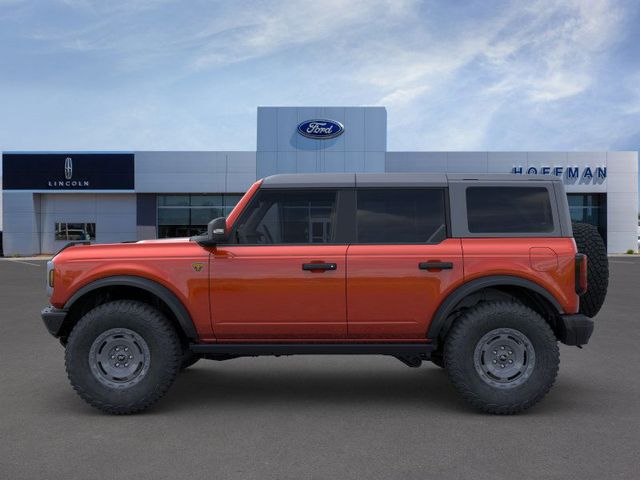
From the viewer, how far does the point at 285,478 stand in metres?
3.56

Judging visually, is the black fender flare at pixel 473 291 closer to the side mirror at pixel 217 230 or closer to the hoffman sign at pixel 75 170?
the side mirror at pixel 217 230

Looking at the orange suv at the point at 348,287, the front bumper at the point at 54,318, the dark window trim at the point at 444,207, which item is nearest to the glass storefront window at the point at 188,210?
the front bumper at the point at 54,318

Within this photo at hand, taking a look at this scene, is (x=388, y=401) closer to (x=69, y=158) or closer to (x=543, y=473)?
(x=543, y=473)

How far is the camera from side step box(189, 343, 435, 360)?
4.95 meters

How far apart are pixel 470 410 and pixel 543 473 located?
1384 millimetres

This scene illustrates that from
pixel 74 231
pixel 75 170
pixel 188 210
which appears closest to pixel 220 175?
pixel 188 210

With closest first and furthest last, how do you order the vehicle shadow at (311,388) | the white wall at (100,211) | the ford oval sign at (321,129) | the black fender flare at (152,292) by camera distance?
1. the black fender flare at (152,292)
2. the vehicle shadow at (311,388)
3. the ford oval sign at (321,129)
4. the white wall at (100,211)

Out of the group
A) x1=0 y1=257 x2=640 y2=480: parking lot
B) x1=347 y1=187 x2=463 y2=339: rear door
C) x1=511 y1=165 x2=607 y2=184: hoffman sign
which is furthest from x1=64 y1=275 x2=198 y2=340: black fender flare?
x1=511 y1=165 x2=607 y2=184: hoffman sign

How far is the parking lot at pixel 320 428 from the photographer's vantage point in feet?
12.3

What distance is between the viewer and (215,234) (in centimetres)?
488

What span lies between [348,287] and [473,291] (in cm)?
103

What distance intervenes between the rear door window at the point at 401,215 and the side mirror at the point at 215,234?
1.13m

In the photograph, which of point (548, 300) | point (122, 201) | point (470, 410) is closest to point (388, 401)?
point (470, 410)

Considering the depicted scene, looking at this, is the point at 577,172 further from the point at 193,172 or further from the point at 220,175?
the point at 193,172
